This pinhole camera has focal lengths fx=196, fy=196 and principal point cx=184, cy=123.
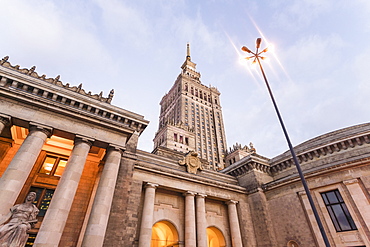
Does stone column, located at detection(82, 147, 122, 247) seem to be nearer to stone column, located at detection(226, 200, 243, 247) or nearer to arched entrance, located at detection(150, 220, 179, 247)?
arched entrance, located at detection(150, 220, 179, 247)

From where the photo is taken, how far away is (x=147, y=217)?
692 inches

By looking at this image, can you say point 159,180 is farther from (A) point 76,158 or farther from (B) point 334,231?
(B) point 334,231

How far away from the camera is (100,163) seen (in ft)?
59.1

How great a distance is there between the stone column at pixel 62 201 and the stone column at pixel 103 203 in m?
1.61

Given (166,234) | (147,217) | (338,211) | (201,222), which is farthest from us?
(166,234)

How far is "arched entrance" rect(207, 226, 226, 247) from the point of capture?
22.2m

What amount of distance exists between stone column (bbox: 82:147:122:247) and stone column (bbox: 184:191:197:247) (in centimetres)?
864

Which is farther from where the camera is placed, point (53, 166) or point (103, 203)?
point (53, 166)

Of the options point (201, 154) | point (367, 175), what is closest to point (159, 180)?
point (367, 175)

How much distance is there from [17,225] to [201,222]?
15.2 meters

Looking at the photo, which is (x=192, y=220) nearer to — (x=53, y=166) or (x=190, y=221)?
(x=190, y=221)

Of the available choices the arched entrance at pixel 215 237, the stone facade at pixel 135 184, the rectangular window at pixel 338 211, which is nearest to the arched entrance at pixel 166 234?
the stone facade at pixel 135 184

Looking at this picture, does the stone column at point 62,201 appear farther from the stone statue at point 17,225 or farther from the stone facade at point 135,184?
the stone statue at point 17,225

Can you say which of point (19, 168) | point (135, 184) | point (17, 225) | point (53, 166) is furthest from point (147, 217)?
point (19, 168)
